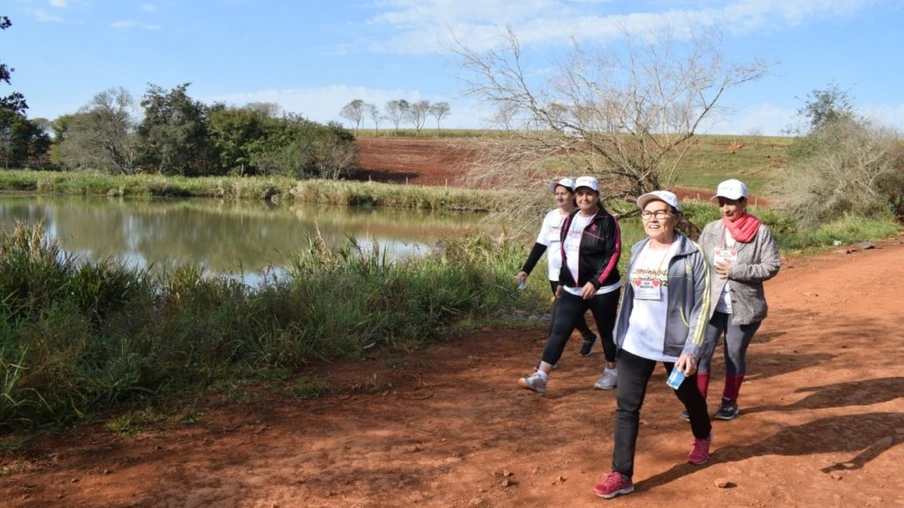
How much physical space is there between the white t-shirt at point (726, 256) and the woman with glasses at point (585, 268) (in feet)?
2.55

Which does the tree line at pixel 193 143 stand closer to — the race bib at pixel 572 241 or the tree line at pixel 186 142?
the tree line at pixel 186 142

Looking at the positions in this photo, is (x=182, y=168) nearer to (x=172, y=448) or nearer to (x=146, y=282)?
(x=146, y=282)

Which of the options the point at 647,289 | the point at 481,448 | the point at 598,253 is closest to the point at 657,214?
the point at 647,289

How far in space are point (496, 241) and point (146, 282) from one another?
27.0 feet

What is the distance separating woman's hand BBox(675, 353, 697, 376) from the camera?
340cm

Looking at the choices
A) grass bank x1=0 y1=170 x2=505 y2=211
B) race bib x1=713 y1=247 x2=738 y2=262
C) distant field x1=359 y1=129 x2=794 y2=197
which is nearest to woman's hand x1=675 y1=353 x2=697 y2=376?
race bib x1=713 y1=247 x2=738 y2=262

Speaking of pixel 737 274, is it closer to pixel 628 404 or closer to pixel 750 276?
pixel 750 276

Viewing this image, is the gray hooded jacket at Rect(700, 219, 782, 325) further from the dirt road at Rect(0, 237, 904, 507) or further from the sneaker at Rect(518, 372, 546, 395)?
the sneaker at Rect(518, 372, 546, 395)

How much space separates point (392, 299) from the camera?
8109mm

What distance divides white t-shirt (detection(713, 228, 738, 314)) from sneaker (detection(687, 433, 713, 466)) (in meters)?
0.91

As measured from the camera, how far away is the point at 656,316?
3562mm

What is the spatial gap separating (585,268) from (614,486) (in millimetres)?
1924

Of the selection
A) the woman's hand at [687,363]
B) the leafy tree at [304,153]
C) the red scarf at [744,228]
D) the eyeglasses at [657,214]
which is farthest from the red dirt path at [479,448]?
the leafy tree at [304,153]

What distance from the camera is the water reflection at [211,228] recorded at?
1550 centimetres
